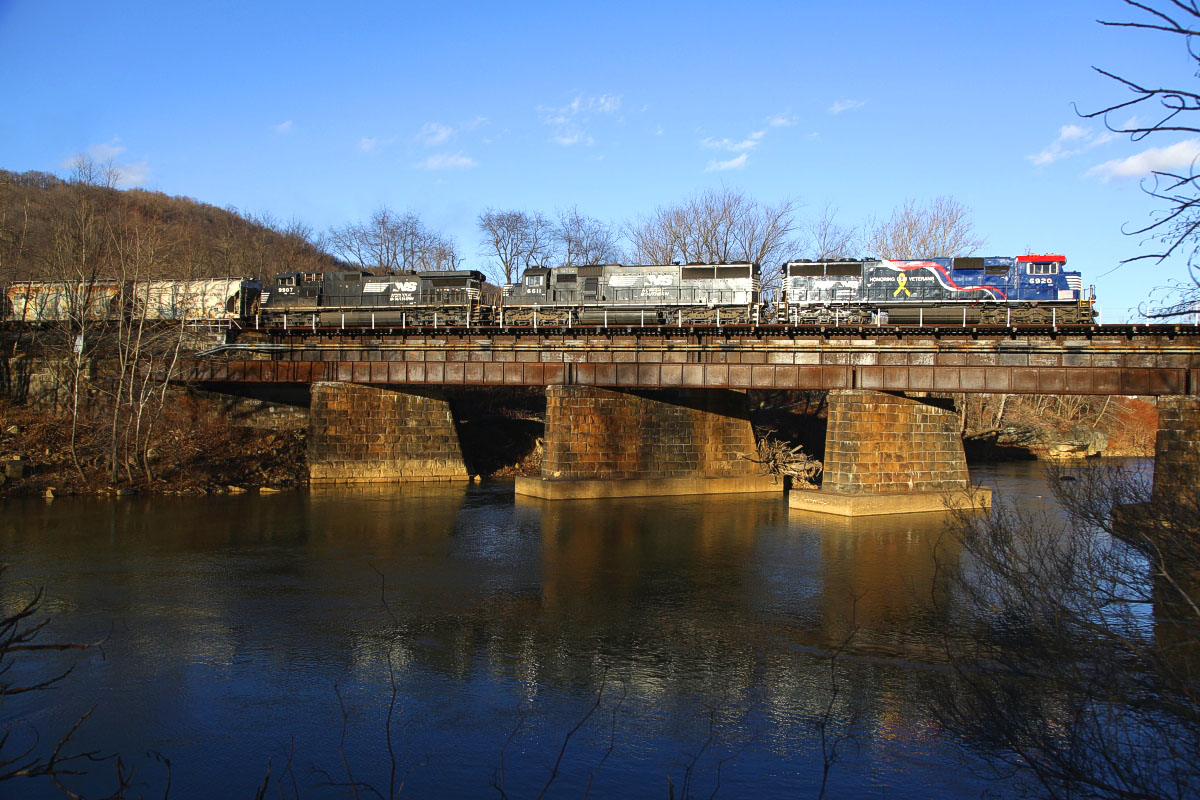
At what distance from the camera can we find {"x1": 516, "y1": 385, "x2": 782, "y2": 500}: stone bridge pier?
29500mm

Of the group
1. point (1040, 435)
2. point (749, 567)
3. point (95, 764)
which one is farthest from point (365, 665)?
point (1040, 435)

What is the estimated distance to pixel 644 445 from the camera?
30969mm

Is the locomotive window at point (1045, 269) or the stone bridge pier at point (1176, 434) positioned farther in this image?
the locomotive window at point (1045, 269)

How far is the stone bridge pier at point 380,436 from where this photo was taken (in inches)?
1287

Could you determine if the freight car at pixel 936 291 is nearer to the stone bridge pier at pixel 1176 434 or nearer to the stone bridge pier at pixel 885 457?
the stone bridge pier at pixel 885 457

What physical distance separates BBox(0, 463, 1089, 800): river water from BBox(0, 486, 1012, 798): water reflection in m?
0.05

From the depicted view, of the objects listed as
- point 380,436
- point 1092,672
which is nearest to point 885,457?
point 1092,672

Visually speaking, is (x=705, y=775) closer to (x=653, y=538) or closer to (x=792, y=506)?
(x=653, y=538)

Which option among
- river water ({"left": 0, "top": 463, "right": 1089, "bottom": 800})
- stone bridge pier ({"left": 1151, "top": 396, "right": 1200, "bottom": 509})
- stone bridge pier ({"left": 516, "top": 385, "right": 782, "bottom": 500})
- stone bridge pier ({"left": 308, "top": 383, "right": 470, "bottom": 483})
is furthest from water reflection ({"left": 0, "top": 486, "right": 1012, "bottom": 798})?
stone bridge pier ({"left": 308, "top": 383, "right": 470, "bottom": 483})

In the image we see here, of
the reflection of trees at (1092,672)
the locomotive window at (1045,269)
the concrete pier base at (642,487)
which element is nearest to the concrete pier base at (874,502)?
the concrete pier base at (642,487)

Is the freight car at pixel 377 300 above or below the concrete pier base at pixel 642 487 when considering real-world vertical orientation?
above

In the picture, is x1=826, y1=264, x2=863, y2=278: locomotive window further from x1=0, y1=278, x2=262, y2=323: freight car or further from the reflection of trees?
x1=0, y1=278, x2=262, y2=323: freight car

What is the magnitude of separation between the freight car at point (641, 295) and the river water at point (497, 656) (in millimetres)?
13560

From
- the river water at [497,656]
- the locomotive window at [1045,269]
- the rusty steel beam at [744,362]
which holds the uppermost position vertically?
the locomotive window at [1045,269]
